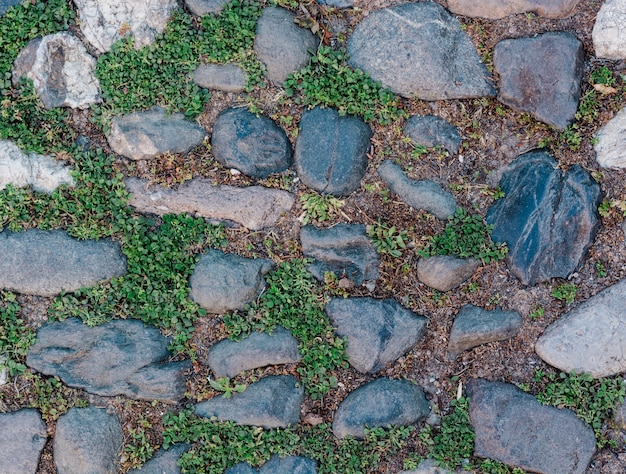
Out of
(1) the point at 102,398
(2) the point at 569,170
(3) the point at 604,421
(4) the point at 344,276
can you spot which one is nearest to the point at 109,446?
(1) the point at 102,398

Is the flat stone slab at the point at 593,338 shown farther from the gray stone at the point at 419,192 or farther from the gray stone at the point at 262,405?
the gray stone at the point at 262,405

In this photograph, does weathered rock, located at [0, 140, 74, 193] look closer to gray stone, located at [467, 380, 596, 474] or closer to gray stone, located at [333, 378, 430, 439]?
gray stone, located at [333, 378, 430, 439]

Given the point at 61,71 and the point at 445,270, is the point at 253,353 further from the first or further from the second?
the point at 61,71

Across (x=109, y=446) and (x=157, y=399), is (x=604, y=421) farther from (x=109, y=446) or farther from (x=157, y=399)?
(x=109, y=446)

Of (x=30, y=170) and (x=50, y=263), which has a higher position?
(x=30, y=170)

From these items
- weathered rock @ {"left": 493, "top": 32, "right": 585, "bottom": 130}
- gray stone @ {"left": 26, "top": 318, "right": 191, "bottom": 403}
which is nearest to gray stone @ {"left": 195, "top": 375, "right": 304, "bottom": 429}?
gray stone @ {"left": 26, "top": 318, "right": 191, "bottom": 403}

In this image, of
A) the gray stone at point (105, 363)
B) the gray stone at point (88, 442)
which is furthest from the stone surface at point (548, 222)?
the gray stone at point (88, 442)

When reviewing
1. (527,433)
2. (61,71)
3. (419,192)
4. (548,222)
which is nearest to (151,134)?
(61,71)
